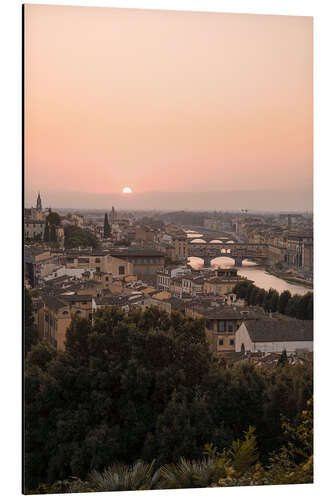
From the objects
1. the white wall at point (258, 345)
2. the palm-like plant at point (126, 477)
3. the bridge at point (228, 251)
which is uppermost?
the bridge at point (228, 251)

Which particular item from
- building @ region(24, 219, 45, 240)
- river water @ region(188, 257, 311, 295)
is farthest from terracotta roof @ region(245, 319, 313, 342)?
building @ region(24, 219, 45, 240)

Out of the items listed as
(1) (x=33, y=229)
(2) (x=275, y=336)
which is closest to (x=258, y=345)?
(2) (x=275, y=336)

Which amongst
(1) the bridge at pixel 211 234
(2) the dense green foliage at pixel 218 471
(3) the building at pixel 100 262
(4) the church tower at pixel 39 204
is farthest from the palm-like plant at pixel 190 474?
(4) the church tower at pixel 39 204

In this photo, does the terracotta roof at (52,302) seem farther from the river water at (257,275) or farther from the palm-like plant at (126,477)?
the palm-like plant at (126,477)

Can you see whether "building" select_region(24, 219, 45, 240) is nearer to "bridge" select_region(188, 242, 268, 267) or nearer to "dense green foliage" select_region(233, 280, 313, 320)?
"bridge" select_region(188, 242, 268, 267)
